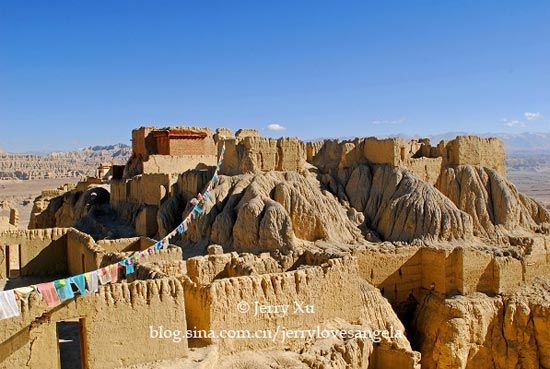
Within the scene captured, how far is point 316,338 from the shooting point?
37.4ft

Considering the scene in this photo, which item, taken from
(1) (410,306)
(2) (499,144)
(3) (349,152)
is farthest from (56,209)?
(2) (499,144)

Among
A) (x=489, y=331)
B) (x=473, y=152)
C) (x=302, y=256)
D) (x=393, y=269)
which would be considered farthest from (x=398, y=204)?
(x=302, y=256)

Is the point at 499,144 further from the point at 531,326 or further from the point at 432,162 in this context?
the point at 531,326

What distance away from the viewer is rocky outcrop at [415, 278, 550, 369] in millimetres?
16094

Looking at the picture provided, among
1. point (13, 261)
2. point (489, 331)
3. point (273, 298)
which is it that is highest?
point (13, 261)

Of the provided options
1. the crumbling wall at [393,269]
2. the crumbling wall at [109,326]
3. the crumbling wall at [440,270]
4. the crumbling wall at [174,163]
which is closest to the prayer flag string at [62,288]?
the crumbling wall at [109,326]

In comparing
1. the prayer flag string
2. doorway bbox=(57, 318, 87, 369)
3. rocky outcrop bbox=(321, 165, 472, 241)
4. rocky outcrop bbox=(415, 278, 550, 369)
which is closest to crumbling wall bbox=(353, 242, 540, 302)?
rocky outcrop bbox=(415, 278, 550, 369)

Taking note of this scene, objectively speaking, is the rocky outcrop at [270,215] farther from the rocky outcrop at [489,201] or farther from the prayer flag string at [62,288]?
the prayer flag string at [62,288]

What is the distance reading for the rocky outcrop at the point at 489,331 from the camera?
16094 millimetres

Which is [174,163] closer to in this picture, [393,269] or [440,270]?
[393,269]

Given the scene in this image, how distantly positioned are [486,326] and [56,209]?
2440cm

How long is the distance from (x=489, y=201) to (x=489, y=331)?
12181mm

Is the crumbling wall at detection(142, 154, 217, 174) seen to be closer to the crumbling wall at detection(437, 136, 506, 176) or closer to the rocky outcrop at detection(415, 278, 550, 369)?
the crumbling wall at detection(437, 136, 506, 176)

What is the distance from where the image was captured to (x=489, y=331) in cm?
1681
